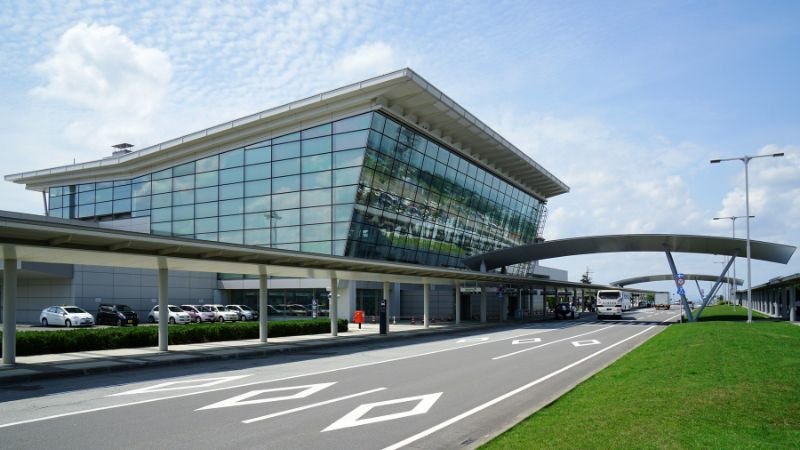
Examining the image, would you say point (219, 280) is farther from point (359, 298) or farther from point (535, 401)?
point (535, 401)

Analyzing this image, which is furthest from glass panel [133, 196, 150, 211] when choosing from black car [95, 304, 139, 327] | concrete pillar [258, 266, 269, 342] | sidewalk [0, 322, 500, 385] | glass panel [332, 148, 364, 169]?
concrete pillar [258, 266, 269, 342]

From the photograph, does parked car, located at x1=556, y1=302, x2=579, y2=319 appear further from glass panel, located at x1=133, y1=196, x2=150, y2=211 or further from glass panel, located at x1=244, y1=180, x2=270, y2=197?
glass panel, located at x1=133, y1=196, x2=150, y2=211

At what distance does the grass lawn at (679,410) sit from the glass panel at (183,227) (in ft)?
142

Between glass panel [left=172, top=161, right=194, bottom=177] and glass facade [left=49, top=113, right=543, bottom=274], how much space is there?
126mm

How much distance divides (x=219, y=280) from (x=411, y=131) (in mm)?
22033

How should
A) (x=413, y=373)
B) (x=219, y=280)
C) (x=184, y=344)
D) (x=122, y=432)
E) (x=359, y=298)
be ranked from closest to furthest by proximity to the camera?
(x=122, y=432)
(x=413, y=373)
(x=184, y=344)
(x=359, y=298)
(x=219, y=280)

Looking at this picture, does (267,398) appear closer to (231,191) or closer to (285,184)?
(285,184)

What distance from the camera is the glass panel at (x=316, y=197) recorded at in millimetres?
43500

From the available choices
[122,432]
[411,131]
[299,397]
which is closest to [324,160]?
[411,131]

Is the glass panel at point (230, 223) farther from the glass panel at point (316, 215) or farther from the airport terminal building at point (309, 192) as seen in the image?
the glass panel at point (316, 215)

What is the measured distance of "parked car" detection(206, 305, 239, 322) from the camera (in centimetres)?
4672

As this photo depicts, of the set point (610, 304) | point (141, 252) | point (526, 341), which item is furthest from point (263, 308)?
point (610, 304)

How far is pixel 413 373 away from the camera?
1669cm

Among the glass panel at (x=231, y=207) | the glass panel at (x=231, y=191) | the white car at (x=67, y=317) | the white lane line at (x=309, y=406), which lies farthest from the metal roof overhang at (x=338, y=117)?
the white lane line at (x=309, y=406)
